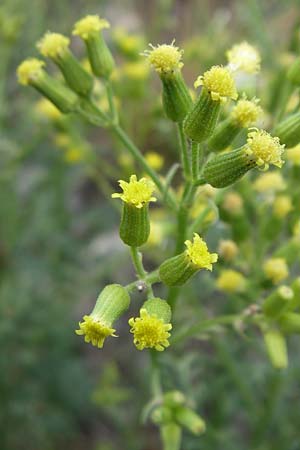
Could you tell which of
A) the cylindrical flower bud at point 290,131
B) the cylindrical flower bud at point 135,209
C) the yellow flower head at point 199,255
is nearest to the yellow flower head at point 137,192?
the cylindrical flower bud at point 135,209

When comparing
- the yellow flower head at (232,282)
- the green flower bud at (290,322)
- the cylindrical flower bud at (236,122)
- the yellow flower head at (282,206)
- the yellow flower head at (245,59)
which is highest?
the yellow flower head at (245,59)

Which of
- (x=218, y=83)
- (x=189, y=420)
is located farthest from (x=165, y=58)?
(x=189, y=420)

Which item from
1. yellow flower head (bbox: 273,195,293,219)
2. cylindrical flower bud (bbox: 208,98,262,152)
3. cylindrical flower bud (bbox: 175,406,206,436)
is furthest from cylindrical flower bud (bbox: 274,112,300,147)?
cylindrical flower bud (bbox: 175,406,206,436)

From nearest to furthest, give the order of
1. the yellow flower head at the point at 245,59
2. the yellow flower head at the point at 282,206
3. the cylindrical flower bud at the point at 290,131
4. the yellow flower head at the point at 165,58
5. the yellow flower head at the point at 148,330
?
the yellow flower head at the point at 148,330, the yellow flower head at the point at 165,58, the cylindrical flower bud at the point at 290,131, the yellow flower head at the point at 245,59, the yellow flower head at the point at 282,206

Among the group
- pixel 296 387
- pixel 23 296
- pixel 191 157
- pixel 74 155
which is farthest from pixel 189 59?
pixel 191 157

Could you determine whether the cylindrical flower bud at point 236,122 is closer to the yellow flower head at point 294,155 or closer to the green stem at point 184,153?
the green stem at point 184,153

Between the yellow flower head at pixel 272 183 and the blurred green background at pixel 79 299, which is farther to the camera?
the blurred green background at pixel 79 299
